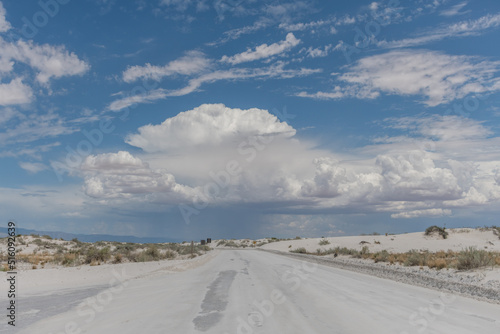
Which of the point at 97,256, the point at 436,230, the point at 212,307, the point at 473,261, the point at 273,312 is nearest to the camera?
the point at 273,312

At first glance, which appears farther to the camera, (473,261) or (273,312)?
(473,261)

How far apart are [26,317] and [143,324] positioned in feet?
11.3

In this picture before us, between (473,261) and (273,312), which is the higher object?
(273,312)

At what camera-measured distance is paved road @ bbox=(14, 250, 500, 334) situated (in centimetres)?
743

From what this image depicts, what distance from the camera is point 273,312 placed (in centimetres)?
892

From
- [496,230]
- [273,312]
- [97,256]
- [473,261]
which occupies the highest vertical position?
[97,256]

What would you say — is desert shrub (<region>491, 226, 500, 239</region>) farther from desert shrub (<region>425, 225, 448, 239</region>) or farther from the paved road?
the paved road

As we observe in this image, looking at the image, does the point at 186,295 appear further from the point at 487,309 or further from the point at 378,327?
the point at 487,309

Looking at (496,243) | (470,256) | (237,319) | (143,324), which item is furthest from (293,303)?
(496,243)

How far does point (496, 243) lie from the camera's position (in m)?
44.6

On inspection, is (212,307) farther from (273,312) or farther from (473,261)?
(473,261)

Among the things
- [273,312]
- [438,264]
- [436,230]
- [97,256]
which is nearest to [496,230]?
[436,230]

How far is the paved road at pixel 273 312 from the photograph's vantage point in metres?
7.43

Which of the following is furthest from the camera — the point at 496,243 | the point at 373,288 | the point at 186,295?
the point at 496,243
